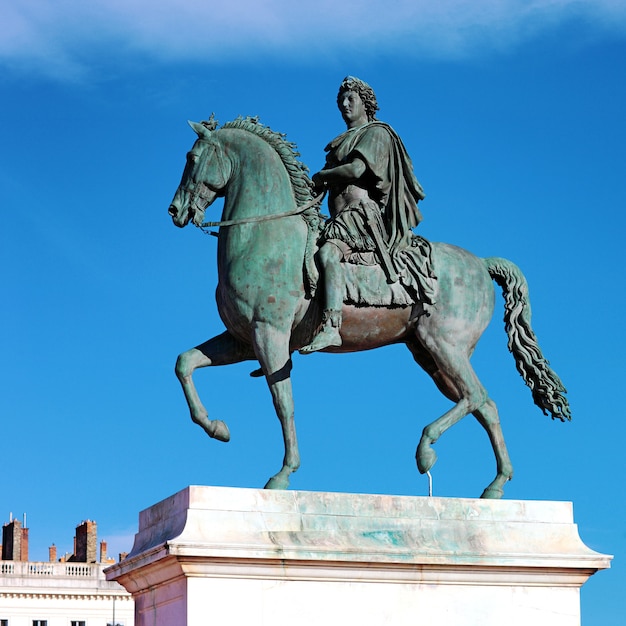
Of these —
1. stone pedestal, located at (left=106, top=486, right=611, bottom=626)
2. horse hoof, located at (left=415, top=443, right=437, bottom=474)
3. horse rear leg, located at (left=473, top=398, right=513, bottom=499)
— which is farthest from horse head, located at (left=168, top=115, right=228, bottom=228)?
horse rear leg, located at (left=473, top=398, right=513, bottom=499)

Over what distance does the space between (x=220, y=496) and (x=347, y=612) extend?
140cm

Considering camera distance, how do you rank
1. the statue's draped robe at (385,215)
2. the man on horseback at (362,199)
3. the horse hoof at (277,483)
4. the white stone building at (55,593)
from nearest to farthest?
the horse hoof at (277,483) < the man on horseback at (362,199) < the statue's draped robe at (385,215) < the white stone building at (55,593)

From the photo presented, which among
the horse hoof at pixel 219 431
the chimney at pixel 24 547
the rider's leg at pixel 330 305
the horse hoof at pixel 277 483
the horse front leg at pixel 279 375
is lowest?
the horse hoof at pixel 277 483

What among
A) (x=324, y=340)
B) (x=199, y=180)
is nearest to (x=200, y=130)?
(x=199, y=180)

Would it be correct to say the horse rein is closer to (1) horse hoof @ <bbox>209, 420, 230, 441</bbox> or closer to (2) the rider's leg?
(2) the rider's leg

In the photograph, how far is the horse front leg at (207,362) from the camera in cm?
1386

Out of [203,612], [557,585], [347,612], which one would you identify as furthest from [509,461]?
[203,612]

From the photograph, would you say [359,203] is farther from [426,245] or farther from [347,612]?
[347,612]

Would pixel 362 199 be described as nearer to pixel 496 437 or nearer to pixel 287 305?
pixel 287 305

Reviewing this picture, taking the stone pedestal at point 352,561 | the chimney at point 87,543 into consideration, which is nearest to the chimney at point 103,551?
the chimney at point 87,543

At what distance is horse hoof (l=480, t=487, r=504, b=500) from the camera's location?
14.1 metres

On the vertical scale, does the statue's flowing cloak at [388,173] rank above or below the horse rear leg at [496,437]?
above

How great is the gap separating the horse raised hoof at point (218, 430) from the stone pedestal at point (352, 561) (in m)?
0.82

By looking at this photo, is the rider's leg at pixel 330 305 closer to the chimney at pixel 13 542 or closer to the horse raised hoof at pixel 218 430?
the horse raised hoof at pixel 218 430
